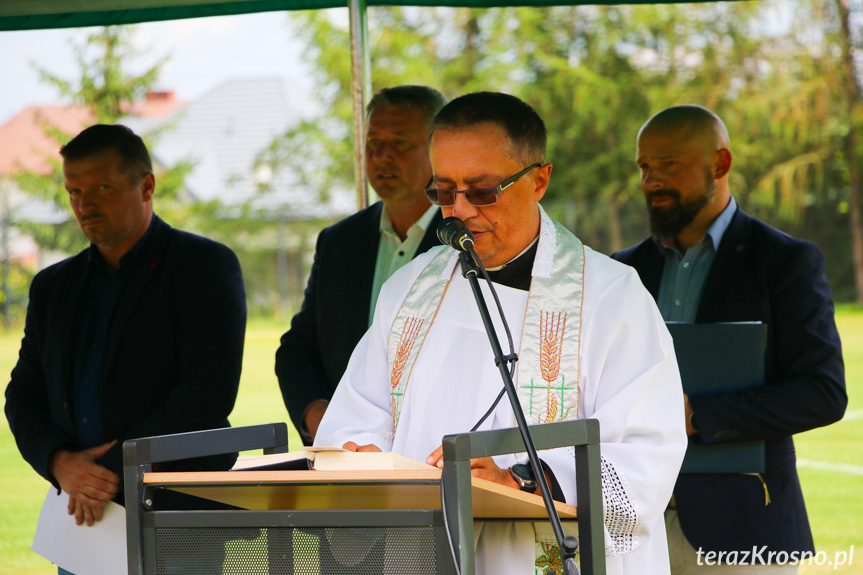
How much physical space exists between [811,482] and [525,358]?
271 inches

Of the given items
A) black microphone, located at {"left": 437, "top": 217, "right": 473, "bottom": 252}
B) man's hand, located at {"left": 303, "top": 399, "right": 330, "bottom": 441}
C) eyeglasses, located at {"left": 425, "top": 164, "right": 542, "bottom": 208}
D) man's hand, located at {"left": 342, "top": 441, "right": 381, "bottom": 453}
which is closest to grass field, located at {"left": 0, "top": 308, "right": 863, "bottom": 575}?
man's hand, located at {"left": 303, "top": 399, "right": 330, "bottom": 441}

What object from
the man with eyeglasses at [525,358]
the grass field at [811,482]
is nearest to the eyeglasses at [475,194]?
the man with eyeglasses at [525,358]

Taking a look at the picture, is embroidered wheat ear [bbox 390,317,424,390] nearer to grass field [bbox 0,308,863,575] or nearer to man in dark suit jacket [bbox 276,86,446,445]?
man in dark suit jacket [bbox 276,86,446,445]

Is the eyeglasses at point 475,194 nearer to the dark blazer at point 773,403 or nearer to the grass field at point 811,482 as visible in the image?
the dark blazer at point 773,403

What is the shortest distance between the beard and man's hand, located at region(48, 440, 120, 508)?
2268mm

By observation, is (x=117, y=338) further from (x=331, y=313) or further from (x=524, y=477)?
(x=524, y=477)

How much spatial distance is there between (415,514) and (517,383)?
2.22 feet

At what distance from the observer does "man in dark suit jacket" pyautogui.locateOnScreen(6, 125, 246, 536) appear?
3.73 meters

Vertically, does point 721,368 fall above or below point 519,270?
below

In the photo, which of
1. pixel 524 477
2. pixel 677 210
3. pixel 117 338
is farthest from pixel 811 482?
pixel 524 477

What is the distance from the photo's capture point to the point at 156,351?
12.5 ft

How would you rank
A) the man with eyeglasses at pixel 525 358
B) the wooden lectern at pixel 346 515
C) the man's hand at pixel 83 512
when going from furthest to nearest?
the man's hand at pixel 83 512
the man with eyeglasses at pixel 525 358
the wooden lectern at pixel 346 515

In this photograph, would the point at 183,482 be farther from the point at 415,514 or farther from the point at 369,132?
the point at 369,132

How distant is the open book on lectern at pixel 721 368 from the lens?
3314 millimetres
